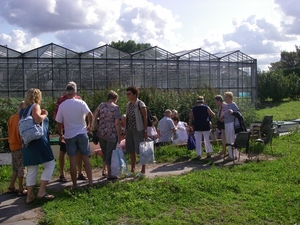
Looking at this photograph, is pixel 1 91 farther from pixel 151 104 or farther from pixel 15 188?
pixel 15 188

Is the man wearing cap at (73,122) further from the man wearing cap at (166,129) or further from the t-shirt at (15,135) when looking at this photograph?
the man wearing cap at (166,129)

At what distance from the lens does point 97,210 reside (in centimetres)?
537

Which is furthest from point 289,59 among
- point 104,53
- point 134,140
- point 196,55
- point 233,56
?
point 134,140

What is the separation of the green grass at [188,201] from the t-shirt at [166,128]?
3.13m

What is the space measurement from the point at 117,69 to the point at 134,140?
15942 millimetres

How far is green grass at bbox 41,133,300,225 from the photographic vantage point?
512cm

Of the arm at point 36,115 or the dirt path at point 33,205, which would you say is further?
the arm at point 36,115

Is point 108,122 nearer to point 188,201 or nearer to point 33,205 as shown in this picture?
point 33,205

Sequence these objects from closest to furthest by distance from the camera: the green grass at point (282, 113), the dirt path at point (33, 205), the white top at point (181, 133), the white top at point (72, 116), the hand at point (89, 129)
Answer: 1. the dirt path at point (33, 205)
2. the white top at point (72, 116)
3. the hand at point (89, 129)
4. the white top at point (181, 133)
5. the green grass at point (282, 113)

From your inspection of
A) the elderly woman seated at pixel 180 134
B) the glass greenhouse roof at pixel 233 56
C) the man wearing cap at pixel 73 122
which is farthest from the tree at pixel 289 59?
the man wearing cap at pixel 73 122

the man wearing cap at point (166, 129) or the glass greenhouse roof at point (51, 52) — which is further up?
the glass greenhouse roof at point (51, 52)

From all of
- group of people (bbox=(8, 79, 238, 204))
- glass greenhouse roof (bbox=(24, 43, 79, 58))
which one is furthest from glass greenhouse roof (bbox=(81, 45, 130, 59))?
group of people (bbox=(8, 79, 238, 204))

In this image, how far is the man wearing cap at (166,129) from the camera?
33.4 ft

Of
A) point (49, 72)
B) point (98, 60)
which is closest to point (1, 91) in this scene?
point (49, 72)
